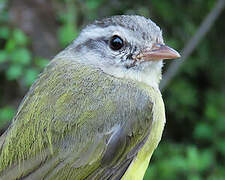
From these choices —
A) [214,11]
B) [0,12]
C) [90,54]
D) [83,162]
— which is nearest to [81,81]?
[90,54]

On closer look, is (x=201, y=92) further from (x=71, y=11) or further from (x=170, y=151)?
(x=71, y=11)

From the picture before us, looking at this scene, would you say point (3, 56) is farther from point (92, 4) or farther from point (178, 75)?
point (178, 75)

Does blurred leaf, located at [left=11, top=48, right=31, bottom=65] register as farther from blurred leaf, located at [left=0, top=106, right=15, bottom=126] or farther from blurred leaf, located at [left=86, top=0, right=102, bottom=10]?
blurred leaf, located at [left=86, top=0, right=102, bottom=10]

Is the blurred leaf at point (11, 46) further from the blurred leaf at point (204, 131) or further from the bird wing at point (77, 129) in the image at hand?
the blurred leaf at point (204, 131)

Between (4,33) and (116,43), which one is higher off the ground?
(116,43)

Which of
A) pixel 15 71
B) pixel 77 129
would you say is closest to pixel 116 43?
pixel 77 129

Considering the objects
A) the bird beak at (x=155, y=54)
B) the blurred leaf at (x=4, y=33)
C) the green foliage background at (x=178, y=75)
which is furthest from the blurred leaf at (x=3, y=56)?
the bird beak at (x=155, y=54)

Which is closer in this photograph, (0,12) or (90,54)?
(90,54)
